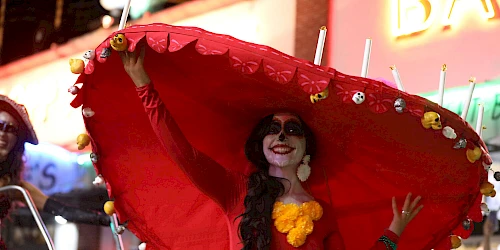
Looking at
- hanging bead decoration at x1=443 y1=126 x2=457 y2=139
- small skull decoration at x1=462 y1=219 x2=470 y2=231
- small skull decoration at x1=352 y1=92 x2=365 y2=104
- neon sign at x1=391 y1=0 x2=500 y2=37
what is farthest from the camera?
neon sign at x1=391 y1=0 x2=500 y2=37

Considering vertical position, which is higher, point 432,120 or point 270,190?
point 432,120

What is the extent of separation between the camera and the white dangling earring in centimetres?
218

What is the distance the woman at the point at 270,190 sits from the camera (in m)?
2.00

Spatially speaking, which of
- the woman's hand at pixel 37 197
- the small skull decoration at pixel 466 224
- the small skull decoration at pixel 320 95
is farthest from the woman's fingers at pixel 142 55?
the woman's hand at pixel 37 197

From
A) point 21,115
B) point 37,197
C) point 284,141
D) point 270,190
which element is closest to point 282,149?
point 284,141

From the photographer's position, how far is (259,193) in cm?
210

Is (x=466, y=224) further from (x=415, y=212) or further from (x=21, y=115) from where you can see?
(x=21, y=115)

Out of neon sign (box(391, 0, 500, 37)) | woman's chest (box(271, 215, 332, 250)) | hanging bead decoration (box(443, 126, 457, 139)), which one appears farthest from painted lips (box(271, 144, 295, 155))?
neon sign (box(391, 0, 500, 37))

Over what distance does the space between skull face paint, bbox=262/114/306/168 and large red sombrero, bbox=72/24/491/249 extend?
1.9 inches

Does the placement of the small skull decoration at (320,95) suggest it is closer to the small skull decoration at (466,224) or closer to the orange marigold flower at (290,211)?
the orange marigold flower at (290,211)

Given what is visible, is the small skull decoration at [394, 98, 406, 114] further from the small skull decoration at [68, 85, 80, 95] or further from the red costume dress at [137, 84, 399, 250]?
the small skull decoration at [68, 85, 80, 95]

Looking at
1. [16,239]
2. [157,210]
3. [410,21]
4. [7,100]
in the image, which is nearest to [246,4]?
[410,21]

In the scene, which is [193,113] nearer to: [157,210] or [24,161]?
[157,210]

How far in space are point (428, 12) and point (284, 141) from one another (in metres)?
3.02
